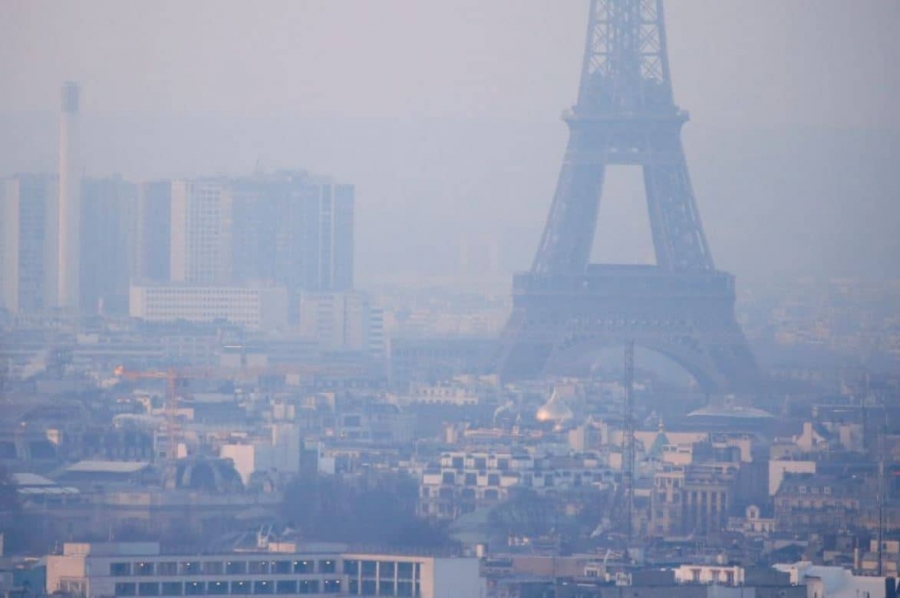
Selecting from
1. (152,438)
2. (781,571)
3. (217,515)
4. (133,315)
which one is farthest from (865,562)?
(133,315)

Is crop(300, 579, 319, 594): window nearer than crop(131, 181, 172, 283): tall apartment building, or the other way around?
crop(300, 579, 319, 594): window

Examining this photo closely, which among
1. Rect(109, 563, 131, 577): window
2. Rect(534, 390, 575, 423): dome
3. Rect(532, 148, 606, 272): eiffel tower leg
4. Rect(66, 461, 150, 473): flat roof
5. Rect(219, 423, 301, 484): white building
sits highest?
Rect(532, 148, 606, 272): eiffel tower leg

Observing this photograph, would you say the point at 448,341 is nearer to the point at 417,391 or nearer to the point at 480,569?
the point at 417,391

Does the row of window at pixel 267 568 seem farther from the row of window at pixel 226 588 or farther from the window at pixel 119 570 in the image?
the row of window at pixel 226 588

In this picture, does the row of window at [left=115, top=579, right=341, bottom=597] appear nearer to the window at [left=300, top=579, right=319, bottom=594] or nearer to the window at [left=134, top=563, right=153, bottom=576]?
the window at [left=300, top=579, right=319, bottom=594]

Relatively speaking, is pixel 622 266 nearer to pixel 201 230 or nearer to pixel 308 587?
pixel 201 230

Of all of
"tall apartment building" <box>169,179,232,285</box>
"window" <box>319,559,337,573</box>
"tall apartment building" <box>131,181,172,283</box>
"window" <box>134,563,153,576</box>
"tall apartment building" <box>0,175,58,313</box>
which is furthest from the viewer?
"tall apartment building" <box>169,179,232,285</box>

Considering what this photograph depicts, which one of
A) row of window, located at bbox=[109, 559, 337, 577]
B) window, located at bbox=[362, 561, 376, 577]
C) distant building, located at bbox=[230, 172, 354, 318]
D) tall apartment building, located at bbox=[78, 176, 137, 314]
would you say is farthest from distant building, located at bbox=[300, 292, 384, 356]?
row of window, located at bbox=[109, 559, 337, 577]
